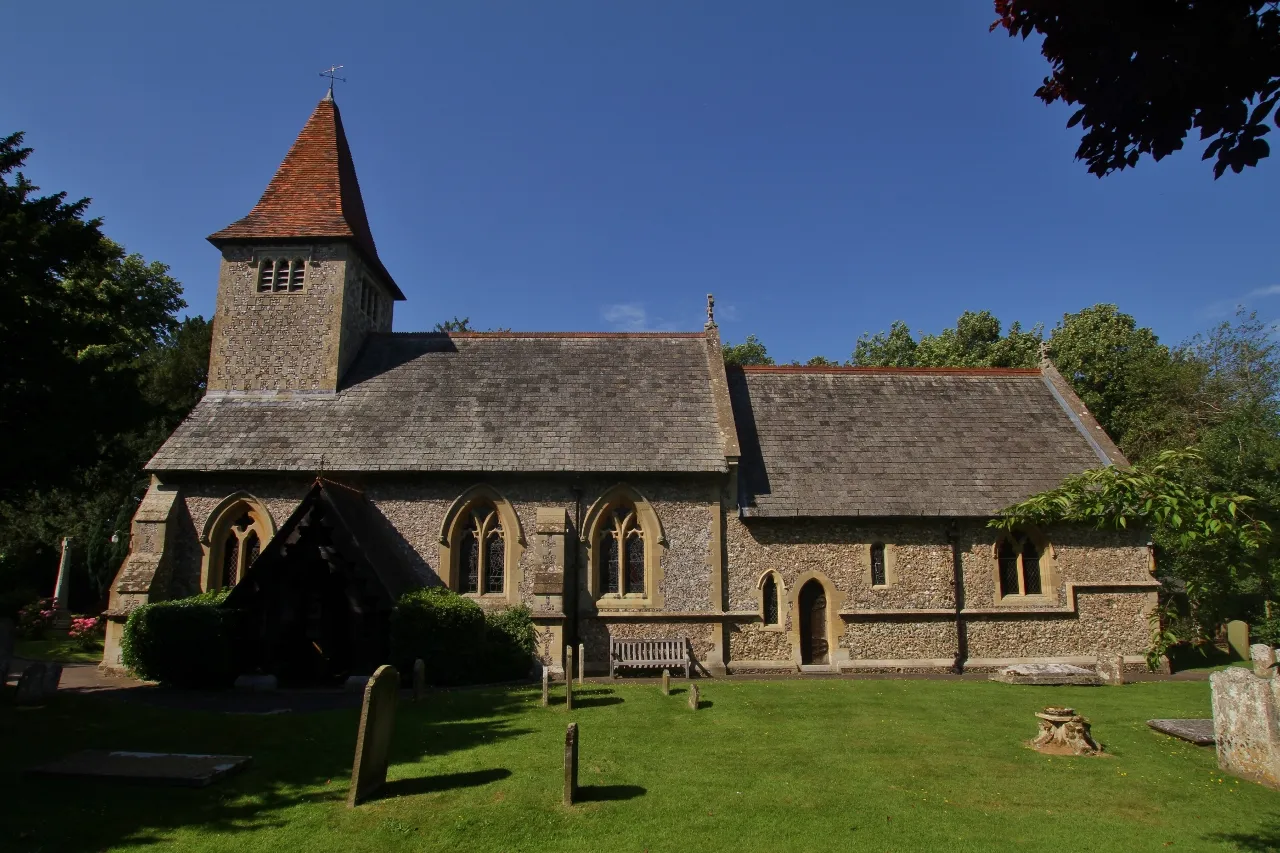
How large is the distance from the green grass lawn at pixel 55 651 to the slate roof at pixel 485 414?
721cm

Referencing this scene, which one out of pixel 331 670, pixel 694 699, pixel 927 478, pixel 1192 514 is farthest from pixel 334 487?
pixel 1192 514

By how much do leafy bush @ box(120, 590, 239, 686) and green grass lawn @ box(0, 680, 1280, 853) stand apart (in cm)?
232

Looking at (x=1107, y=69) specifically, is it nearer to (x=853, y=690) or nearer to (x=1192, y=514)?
(x=1192, y=514)

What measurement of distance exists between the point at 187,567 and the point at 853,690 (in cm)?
1590

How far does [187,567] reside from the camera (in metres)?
18.8

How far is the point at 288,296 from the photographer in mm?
22062

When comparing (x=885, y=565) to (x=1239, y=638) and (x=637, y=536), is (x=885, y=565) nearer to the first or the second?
(x=637, y=536)

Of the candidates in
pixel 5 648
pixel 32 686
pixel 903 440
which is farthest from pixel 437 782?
pixel 903 440

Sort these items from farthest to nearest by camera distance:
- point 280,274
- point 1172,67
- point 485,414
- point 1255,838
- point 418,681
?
point 280,274 < point 485,414 < point 418,681 < point 1255,838 < point 1172,67

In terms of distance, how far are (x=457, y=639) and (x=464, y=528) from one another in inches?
129

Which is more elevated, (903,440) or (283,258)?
(283,258)

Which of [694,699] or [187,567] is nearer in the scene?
[694,699]

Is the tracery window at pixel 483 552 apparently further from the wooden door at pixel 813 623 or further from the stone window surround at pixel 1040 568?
the stone window surround at pixel 1040 568

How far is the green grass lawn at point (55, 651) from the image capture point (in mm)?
21031
